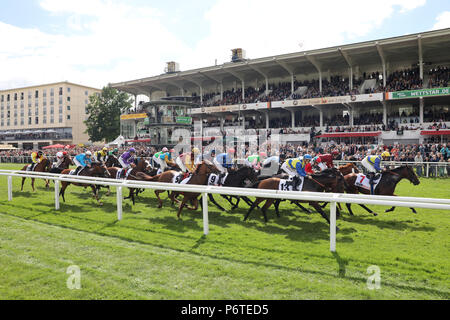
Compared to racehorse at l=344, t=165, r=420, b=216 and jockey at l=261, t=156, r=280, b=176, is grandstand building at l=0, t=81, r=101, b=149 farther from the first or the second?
racehorse at l=344, t=165, r=420, b=216

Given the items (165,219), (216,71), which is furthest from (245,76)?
(165,219)

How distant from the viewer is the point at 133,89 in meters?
41.5

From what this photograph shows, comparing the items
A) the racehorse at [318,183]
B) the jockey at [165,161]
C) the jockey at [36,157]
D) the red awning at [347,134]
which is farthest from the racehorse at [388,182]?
the red awning at [347,134]

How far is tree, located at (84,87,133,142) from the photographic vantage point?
4309 centimetres

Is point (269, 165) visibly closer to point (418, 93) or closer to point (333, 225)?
point (333, 225)

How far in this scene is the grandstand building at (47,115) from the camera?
55.6m

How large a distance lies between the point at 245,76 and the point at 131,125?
16.4m

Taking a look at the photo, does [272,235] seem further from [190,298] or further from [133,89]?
[133,89]

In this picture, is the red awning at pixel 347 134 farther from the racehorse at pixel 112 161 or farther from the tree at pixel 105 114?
the tree at pixel 105 114

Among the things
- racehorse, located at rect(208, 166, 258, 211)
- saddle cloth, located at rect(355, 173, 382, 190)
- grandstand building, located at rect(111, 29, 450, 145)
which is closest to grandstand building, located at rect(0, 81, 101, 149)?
grandstand building, located at rect(111, 29, 450, 145)

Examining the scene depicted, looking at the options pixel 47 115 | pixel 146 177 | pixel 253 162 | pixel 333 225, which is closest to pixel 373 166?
pixel 253 162

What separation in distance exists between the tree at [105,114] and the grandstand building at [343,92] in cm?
1152

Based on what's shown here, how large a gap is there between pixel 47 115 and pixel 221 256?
63285mm

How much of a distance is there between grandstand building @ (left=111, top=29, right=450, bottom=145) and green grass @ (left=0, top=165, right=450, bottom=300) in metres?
18.4
